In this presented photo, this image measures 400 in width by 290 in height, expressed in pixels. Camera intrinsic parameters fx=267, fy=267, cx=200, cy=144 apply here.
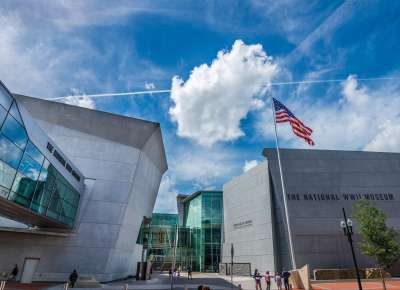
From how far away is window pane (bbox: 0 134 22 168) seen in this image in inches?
494

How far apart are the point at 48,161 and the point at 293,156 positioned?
2679 cm

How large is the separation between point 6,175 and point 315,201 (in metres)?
29.6

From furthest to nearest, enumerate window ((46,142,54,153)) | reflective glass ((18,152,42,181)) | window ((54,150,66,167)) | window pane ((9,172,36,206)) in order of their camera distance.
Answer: window ((54,150,66,167))
window ((46,142,54,153))
reflective glass ((18,152,42,181))
window pane ((9,172,36,206))

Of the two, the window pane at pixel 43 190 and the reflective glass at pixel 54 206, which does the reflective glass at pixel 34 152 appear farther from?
the reflective glass at pixel 54 206

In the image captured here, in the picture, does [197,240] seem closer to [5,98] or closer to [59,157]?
[59,157]

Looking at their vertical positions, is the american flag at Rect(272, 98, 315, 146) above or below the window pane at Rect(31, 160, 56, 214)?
above

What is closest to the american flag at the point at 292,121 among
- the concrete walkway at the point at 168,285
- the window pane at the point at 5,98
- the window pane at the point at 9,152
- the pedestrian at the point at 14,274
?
the concrete walkway at the point at 168,285

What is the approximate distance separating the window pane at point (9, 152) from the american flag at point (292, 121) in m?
21.6

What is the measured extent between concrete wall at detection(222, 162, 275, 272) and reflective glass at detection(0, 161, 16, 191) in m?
Result: 27.1

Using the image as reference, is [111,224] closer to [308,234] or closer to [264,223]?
[264,223]

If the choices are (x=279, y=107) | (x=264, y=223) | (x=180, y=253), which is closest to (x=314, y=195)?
(x=264, y=223)

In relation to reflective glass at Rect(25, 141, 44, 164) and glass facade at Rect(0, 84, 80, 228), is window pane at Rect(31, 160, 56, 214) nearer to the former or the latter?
glass facade at Rect(0, 84, 80, 228)

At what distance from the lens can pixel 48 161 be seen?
60.7ft

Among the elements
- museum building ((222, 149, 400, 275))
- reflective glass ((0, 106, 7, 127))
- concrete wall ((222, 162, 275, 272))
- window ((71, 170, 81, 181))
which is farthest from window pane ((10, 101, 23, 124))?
concrete wall ((222, 162, 275, 272))
